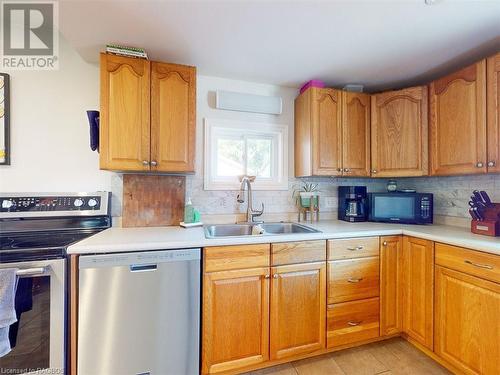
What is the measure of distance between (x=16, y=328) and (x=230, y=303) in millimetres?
1116

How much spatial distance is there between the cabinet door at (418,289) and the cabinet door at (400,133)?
0.67m

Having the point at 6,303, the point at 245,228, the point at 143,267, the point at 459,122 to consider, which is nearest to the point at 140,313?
the point at 143,267

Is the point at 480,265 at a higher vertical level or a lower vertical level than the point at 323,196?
lower

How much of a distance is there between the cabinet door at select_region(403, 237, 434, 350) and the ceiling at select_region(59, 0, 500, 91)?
143 cm

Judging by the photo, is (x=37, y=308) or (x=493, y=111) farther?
(x=493, y=111)

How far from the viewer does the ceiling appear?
4.19 ft

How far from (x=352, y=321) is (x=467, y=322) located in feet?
2.20

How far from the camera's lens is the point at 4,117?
1636 mm

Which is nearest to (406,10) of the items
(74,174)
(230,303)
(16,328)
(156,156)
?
(156,156)

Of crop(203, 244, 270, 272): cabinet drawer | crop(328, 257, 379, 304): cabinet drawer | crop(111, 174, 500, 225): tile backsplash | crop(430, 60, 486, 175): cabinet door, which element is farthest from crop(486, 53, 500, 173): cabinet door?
crop(203, 244, 270, 272): cabinet drawer

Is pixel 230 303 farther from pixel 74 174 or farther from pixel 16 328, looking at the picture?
pixel 74 174

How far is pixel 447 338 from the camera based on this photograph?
1.50 meters

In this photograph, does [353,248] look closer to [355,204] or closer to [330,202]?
[355,204]

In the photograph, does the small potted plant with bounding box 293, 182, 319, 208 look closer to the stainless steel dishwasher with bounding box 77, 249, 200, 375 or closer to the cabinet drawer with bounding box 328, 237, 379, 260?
the cabinet drawer with bounding box 328, 237, 379, 260
